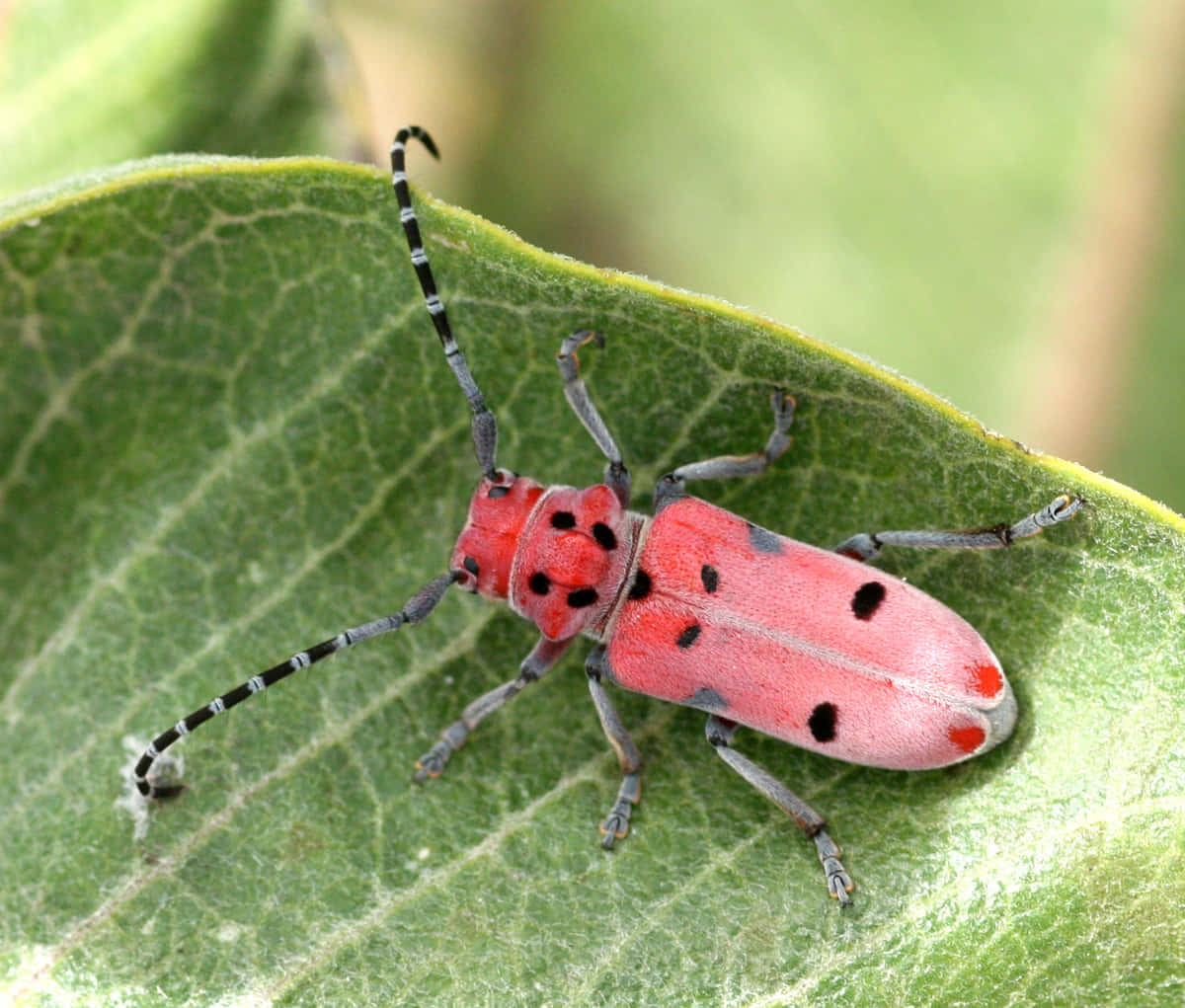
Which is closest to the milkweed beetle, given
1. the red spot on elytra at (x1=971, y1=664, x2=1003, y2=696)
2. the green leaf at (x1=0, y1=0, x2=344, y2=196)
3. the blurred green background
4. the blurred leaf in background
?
the red spot on elytra at (x1=971, y1=664, x2=1003, y2=696)

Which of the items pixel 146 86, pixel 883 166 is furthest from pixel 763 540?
pixel 883 166

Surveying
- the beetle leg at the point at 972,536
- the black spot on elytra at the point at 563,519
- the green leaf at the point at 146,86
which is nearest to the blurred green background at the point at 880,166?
the green leaf at the point at 146,86

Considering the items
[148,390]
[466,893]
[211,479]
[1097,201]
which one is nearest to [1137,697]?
[466,893]

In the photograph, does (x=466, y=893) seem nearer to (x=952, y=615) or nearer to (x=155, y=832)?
(x=155, y=832)

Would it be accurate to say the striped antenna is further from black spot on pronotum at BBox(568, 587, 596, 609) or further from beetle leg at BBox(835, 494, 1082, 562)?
beetle leg at BBox(835, 494, 1082, 562)

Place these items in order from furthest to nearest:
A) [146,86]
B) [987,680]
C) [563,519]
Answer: [146,86], [563,519], [987,680]

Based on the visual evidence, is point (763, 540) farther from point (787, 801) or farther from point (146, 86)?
point (146, 86)
